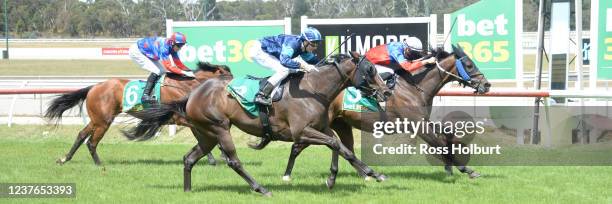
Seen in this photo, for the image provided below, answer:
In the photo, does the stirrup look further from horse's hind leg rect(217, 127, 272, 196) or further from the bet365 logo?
the bet365 logo

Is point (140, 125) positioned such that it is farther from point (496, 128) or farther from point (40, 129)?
point (40, 129)

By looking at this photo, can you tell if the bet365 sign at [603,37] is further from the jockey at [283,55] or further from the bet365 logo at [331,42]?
the jockey at [283,55]

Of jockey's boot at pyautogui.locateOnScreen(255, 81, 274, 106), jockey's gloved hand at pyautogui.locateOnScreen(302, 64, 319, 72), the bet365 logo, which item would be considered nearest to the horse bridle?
jockey's gloved hand at pyautogui.locateOnScreen(302, 64, 319, 72)

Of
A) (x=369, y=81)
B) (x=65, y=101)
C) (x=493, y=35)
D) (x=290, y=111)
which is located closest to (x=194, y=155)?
(x=290, y=111)

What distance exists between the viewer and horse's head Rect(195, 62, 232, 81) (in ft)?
33.6

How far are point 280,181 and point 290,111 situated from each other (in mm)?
1402

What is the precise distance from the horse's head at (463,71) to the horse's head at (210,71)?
2.91 metres

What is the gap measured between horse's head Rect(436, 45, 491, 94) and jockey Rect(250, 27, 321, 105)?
5.37 feet

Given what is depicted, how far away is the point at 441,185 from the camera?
8148 millimetres

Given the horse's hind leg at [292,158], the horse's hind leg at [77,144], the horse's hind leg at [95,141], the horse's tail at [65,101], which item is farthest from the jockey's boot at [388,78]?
the horse's tail at [65,101]

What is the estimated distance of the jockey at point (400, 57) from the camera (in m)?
8.81

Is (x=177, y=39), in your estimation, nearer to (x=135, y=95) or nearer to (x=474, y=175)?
(x=135, y=95)

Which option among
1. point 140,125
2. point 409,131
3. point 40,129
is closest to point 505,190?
point 409,131

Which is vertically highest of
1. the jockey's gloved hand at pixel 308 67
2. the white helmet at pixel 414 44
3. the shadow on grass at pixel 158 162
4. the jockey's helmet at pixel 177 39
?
the jockey's helmet at pixel 177 39
